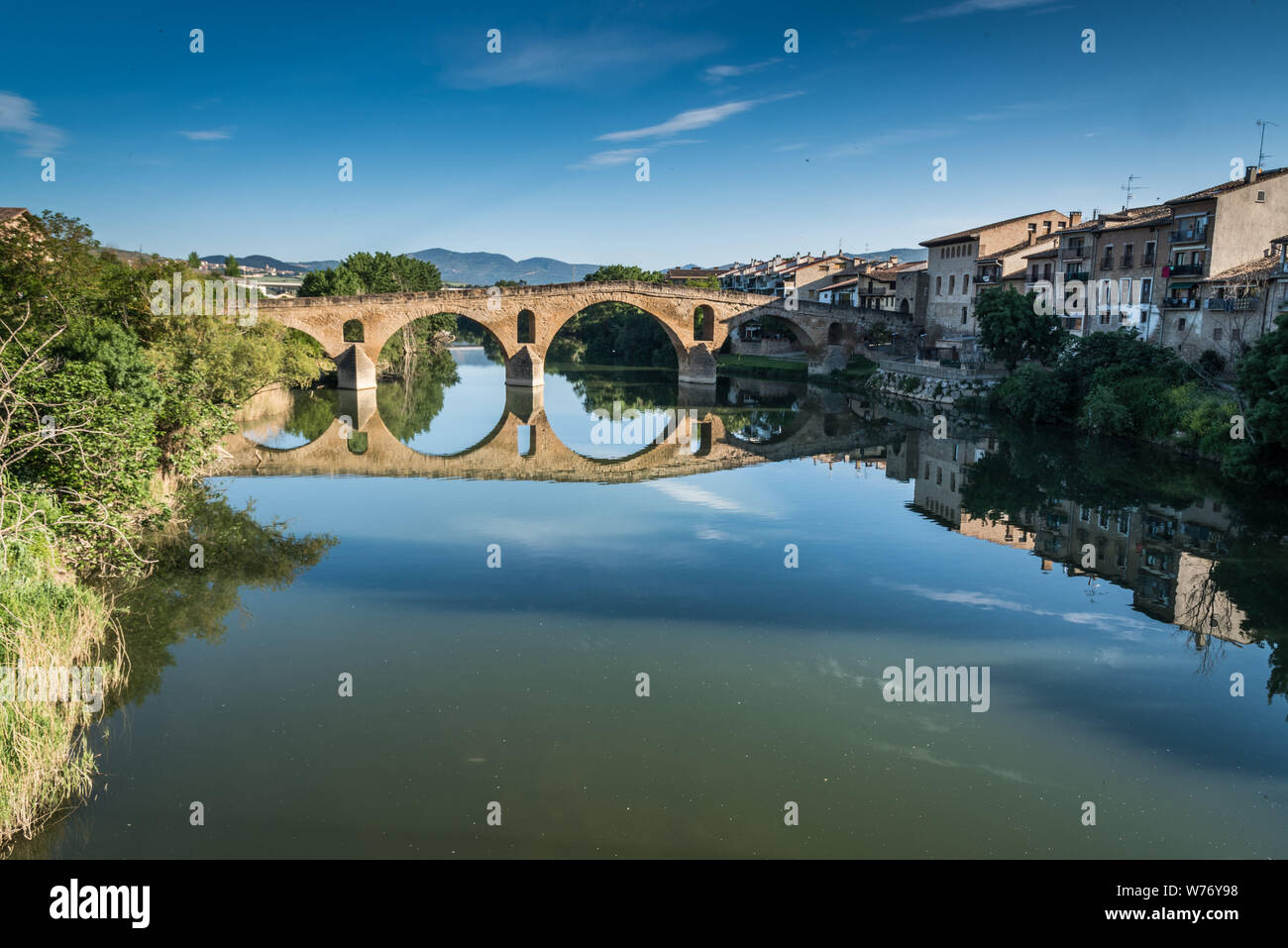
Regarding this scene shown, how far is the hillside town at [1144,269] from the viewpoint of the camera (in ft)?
87.9

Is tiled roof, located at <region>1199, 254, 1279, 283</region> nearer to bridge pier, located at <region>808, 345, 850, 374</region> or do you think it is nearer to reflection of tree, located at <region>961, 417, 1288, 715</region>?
reflection of tree, located at <region>961, 417, 1288, 715</region>

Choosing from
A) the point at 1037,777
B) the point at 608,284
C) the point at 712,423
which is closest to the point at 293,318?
the point at 608,284

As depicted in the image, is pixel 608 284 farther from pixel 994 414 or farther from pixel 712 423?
pixel 994 414

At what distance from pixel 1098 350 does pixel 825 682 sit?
2379cm

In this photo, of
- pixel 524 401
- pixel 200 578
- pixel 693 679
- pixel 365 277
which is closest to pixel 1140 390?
pixel 693 679

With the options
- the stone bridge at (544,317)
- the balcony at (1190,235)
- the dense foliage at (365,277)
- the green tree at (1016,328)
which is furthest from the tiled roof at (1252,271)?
the dense foliage at (365,277)

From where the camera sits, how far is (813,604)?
1252cm

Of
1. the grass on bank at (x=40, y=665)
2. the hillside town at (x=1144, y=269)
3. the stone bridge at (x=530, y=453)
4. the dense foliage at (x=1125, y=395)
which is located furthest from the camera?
the hillside town at (x=1144, y=269)

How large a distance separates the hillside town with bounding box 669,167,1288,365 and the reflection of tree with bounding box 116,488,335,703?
2542 centimetres

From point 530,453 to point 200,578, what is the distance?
14.6 metres

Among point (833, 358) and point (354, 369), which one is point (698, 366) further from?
point (354, 369)

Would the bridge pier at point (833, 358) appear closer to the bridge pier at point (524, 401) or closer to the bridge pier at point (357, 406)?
the bridge pier at point (524, 401)

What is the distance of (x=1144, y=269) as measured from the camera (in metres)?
31.3

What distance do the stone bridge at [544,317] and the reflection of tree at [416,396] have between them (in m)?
2.10
